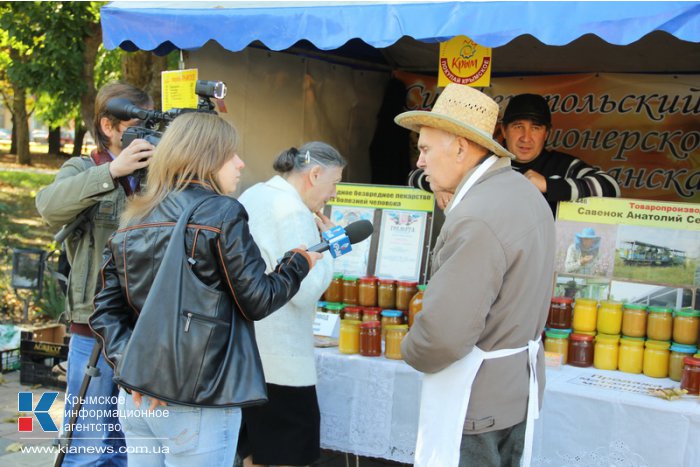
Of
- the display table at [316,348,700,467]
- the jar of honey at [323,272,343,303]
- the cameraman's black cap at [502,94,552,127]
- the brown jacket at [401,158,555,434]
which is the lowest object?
the display table at [316,348,700,467]

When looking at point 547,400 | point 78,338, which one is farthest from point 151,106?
point 547,400

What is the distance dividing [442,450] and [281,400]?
95 cm

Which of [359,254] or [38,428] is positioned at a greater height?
[359,254]

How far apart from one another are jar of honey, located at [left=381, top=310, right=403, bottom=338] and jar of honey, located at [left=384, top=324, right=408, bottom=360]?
0.36ft

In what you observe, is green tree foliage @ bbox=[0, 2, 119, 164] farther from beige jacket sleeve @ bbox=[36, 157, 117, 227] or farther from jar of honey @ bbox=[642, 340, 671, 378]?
jar of honey @ bbox=[642, 340, 671, 378]

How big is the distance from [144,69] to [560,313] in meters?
5.19

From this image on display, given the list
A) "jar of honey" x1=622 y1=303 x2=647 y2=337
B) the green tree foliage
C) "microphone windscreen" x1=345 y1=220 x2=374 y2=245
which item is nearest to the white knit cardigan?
"microphone windscreen" x1=345 y1=220 x2=374 y2=245

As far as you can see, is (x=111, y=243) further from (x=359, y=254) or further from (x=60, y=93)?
(x=60, y=93)

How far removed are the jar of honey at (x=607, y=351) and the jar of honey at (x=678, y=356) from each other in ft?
0.77

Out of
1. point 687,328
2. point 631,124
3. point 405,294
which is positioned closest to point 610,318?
point 687,328

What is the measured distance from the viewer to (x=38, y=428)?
4.79 metres

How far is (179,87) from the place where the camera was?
4406mm

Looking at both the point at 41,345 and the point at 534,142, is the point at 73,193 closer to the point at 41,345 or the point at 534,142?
the point at 534,142

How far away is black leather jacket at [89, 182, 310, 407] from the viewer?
2.03m
